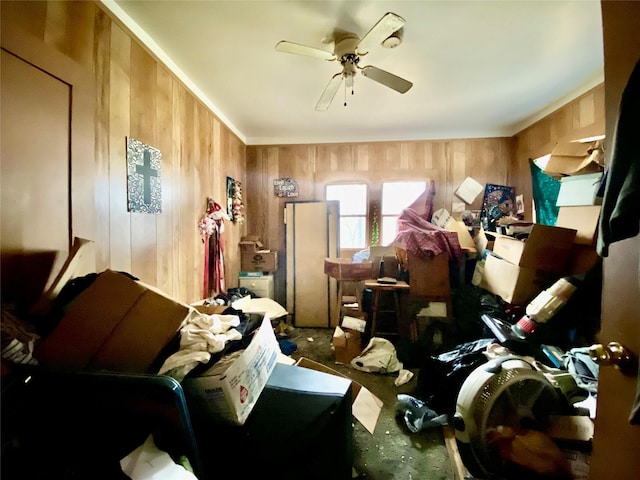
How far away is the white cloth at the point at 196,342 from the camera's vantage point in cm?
101

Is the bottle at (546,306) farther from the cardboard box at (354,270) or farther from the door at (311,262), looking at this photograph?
the door at (311,262)

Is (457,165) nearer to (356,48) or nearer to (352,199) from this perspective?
(352,199)

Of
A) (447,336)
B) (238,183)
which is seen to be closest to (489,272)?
(447,336)

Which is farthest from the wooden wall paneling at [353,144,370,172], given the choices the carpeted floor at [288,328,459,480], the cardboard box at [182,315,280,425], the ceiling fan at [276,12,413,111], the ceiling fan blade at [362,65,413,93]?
the cardboard box at [182,315,280,425]

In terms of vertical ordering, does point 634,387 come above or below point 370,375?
above

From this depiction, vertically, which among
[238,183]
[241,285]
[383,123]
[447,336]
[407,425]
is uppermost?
[383,123]

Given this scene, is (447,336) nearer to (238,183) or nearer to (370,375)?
(370,375)

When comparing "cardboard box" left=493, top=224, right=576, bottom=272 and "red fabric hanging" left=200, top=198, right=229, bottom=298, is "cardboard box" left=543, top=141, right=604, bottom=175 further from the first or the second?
"red fabric hanging" left=200, top=198, right=229, bottom=298

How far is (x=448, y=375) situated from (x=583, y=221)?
1.53 meters

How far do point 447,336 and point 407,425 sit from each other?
1206 mm

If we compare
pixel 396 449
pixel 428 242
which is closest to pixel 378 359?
pixel 396 449

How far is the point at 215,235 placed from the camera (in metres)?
2.90

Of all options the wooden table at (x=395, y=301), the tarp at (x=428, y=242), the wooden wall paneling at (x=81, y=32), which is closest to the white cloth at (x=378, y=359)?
the wooden table at (x=395, y=301)

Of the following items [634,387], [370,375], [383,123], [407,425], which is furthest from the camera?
[383,123]
